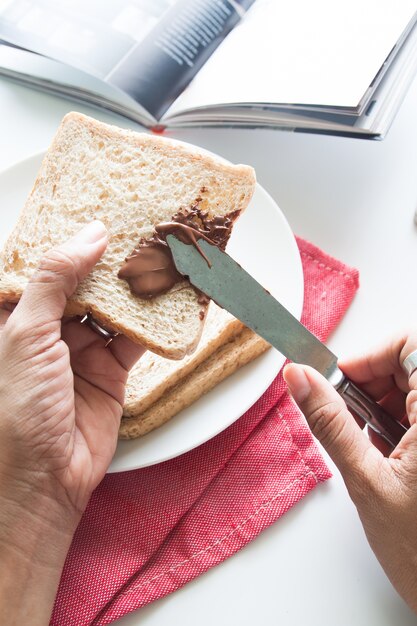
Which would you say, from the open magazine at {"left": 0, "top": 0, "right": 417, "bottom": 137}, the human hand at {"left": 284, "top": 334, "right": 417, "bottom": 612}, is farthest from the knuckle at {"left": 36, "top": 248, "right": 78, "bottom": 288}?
the open magazine at {"left": 0, "top": 0, "right": 417, "bottom": 137}

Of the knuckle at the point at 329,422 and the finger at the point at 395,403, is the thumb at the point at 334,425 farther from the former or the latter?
the finger at the point at 395,403

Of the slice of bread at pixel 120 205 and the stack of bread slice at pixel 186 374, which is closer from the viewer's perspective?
the slice of bread at pixel 120 205

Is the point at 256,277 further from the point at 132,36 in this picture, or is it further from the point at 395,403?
the point at 132,36

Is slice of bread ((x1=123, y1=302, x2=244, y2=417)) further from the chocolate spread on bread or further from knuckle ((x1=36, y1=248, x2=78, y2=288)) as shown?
knuckle ((x1=36, y1=248, x2=78, y2=288))

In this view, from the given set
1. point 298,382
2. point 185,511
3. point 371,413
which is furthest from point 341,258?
point 185,511

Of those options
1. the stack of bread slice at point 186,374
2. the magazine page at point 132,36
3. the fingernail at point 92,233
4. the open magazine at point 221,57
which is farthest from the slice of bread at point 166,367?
the magazine page at point 132,36

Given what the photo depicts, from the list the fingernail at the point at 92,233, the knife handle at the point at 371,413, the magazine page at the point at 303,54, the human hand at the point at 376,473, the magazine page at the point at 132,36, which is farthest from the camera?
the magazine page at the point at 132,36
